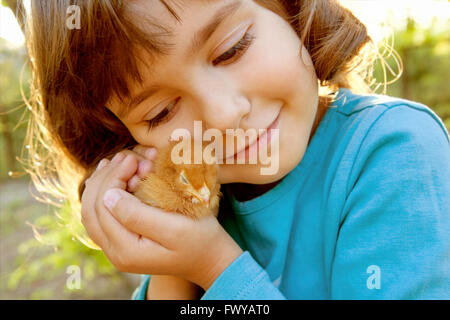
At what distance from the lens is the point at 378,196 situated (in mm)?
1121

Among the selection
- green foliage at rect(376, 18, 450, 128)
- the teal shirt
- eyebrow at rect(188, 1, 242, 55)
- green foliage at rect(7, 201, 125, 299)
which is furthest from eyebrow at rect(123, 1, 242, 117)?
green foliage at rect(376, 18, 450, 128)

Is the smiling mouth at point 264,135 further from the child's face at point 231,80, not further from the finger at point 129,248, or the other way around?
the finger at point 129,248

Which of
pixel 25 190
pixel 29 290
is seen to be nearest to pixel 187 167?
pixel 29 290

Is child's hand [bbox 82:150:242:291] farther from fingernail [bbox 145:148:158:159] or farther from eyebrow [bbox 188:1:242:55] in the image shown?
eyebrow [bbox 188:1:242:55]

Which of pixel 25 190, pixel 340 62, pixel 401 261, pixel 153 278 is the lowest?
pixel 25 190

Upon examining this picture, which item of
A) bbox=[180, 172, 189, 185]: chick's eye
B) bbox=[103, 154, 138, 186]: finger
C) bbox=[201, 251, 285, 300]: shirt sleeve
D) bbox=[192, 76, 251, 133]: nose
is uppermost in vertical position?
bbox=[192, 76, 251, 133]: nose

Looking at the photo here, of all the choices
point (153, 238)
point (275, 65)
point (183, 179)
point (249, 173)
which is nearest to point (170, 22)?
point (275, 65)

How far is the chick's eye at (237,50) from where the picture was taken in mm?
1159

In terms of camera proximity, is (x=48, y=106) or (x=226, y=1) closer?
(x=226, y=1)

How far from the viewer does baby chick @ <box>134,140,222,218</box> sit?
1125 millimetres

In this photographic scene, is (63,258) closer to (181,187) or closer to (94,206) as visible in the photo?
(94,206)

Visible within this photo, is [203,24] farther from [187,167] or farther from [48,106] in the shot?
[48,106]

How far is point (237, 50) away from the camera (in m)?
1.17

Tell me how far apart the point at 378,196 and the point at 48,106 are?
1.33 meters
